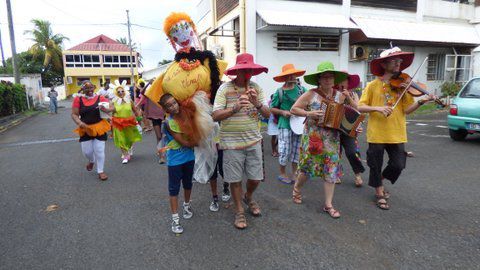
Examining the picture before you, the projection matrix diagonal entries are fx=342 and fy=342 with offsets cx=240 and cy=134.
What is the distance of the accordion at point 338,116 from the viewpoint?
3691 millimetres

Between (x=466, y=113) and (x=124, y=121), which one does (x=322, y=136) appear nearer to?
(x=124, y=121)

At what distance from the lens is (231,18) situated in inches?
540

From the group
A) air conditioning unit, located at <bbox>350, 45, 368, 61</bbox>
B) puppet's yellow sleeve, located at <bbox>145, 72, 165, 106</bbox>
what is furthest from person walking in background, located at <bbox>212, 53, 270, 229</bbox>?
air conditioning unit, located at <bbox>350, 45, 368, 61</bbox>

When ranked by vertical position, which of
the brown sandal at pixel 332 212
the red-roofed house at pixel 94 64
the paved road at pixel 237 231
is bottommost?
the paved road at pixel 237 231

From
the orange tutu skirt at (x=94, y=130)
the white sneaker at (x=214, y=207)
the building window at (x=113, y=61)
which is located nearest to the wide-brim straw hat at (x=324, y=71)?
the white sneaker at (x=214, y=207)

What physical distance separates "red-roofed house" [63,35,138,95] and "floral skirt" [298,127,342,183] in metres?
42.6

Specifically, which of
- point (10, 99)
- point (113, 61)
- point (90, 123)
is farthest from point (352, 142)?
point (113, 61)

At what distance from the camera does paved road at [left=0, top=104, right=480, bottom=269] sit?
9.69ft

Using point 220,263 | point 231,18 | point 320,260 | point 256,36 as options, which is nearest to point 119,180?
point 220,263

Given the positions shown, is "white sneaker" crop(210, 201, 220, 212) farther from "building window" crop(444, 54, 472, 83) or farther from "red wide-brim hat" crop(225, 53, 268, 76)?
"building window" crop(444, 54, 472, 83)

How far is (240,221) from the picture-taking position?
359cm

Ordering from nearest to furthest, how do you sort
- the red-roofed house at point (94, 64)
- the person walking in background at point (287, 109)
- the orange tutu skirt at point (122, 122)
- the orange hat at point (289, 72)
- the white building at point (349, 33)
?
the orange hat at point (289, 72), the person walking in background at point (287, 109), the orange tutu skirt at point (122, 122), the white building at point (349, 33), the red-roofed house at point (94, 64)

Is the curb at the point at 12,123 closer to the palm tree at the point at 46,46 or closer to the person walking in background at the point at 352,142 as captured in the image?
the person walking in background at the point at 352,142

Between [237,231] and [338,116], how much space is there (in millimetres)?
1623
